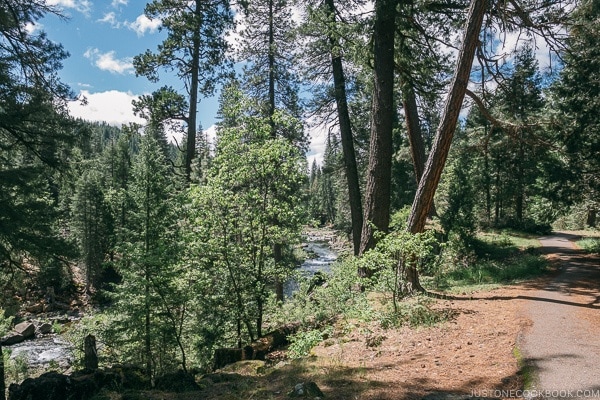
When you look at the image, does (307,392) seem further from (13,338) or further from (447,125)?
(13,338)

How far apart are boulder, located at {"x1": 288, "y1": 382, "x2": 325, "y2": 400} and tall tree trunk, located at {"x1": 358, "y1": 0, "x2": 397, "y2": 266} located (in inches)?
171

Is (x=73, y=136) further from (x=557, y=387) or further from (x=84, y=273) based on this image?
(x=84, y=273)

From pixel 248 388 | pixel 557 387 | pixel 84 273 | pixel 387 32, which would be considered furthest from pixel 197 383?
pixel 84 273

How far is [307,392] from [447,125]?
5.50 m

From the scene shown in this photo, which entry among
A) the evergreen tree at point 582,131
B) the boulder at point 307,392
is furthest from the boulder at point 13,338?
the evergreen tree at point 582,131

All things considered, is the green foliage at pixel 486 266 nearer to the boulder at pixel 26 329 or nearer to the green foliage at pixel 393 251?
the green foliage at pixel 393 251

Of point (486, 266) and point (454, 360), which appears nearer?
point (454, 360)

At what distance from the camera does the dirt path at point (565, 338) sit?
3.54m

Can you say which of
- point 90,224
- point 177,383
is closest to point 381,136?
point 177,383

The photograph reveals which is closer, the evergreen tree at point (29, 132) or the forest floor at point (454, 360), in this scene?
the forest floor at point (454, 360)

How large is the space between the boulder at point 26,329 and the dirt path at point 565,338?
27.0 metres

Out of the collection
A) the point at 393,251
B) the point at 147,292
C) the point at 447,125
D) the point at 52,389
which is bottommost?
the point at 52,389

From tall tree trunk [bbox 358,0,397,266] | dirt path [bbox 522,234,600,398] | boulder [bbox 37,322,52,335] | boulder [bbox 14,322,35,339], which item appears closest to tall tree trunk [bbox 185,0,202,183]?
tall tree trunk [bbox 358,0,397,266]

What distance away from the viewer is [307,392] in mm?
3717
